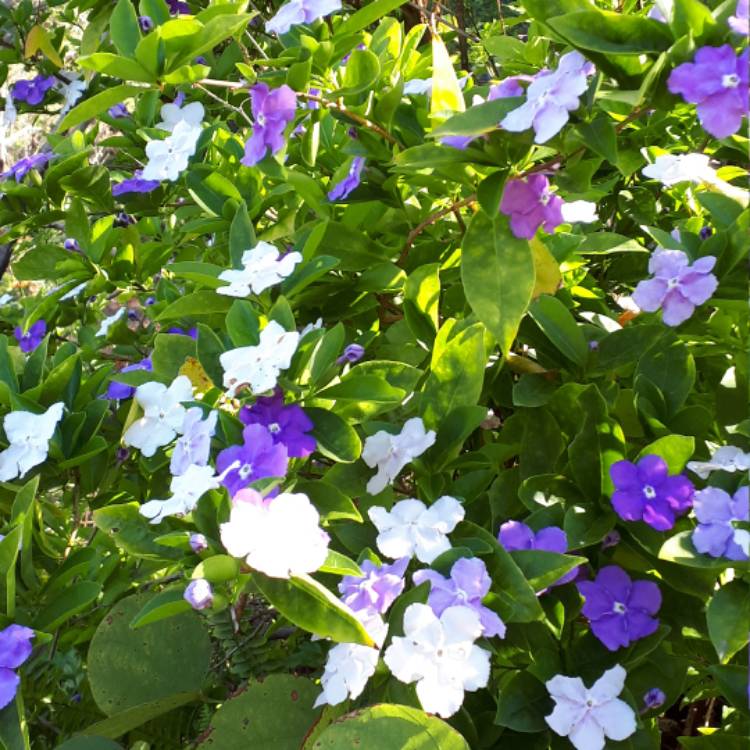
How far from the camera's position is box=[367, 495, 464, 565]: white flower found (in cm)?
86

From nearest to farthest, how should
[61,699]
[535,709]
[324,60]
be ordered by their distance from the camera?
[535,709], [324,60], [61,699]

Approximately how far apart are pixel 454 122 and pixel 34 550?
0.76 meters

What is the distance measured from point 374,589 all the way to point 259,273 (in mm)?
360

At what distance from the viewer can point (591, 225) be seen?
1.44m

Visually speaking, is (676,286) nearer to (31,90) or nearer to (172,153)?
(172,153)

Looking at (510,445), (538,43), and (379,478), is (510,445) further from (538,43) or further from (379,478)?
(538,43)

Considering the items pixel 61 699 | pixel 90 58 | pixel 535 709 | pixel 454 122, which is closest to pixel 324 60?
pixel 90 58

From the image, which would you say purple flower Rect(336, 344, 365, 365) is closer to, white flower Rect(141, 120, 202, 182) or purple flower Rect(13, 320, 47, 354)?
white flower Rect(141, 120, 202, 182)

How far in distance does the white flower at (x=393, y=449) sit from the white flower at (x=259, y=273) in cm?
20

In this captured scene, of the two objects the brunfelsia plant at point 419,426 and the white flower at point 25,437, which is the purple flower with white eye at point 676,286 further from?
the white flower at point 25,437

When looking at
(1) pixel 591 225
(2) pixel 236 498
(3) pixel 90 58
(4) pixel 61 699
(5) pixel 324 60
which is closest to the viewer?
(2) pixel 236 498

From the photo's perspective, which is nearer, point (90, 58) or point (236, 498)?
point (236, 498)

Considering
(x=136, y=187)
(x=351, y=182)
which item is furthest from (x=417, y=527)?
(x=136, y=187)

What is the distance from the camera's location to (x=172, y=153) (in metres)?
1.33
